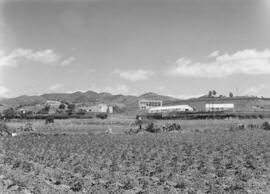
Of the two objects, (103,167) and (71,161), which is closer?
(103,167)

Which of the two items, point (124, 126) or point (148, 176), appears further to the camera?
point (124, 126)

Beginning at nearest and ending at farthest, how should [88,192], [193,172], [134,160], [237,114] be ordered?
[88,192] → [193,172] → [134,160] → [237,114]

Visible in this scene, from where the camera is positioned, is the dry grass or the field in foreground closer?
the field in foreground

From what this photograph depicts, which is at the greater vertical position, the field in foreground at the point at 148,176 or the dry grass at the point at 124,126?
the dry grass at the point at 124,126

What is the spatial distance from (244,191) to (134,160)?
9756mm

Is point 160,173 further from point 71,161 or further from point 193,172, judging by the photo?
point 71,161

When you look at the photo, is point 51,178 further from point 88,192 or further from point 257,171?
point 257,171

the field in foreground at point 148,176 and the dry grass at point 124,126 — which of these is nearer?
the field in foreground at point 148,176

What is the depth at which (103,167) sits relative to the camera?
60.3 feet

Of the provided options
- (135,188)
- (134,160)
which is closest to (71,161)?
(134,160)

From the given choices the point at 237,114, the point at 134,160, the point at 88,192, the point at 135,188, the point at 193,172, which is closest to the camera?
the point at 88,192

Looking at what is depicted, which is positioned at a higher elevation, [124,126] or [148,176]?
[124,126]

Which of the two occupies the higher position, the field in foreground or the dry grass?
the dry grass

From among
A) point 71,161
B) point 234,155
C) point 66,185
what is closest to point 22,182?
point 66,185
